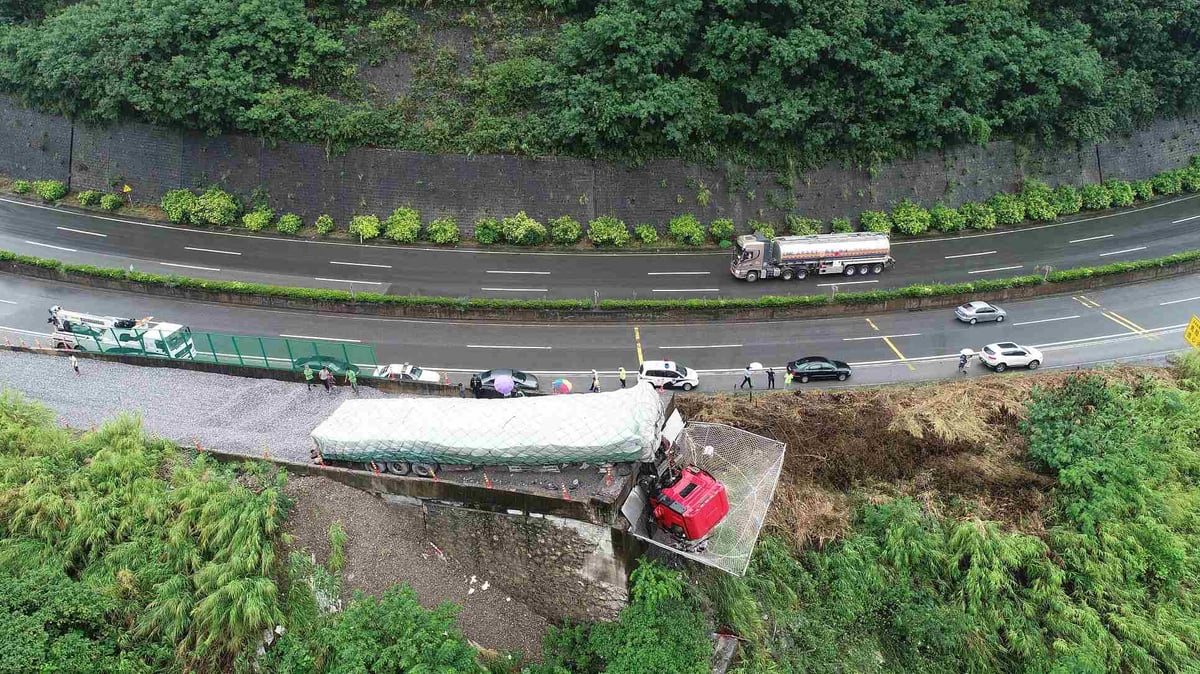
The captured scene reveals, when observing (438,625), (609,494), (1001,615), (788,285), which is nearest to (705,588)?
(609,494)

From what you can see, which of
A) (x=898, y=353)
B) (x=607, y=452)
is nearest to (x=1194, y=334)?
(x=898, y=353)

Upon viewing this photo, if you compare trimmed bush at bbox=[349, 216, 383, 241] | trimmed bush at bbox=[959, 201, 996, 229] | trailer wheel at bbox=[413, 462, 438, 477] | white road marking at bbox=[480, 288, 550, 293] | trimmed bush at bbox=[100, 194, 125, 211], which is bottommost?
trailer wheel at bbox=[413, 462, 438, 477]

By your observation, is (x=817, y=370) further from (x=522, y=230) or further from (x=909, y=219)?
(x=522, y=230)

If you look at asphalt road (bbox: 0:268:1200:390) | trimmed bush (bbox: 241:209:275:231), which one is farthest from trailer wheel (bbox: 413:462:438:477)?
trimmed bush (bbox: 241:209:275:231)

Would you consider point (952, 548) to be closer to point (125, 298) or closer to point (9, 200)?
point (125, 298)

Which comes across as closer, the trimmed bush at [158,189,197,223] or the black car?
the black car

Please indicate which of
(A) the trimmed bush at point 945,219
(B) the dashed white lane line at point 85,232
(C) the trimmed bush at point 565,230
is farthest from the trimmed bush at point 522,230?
(A) the trimmed bush at point 945,219

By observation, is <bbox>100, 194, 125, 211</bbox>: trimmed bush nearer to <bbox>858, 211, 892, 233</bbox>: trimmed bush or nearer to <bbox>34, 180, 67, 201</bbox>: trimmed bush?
<bbox>34, 180, 67, 201</bbox>: trimmed bush
